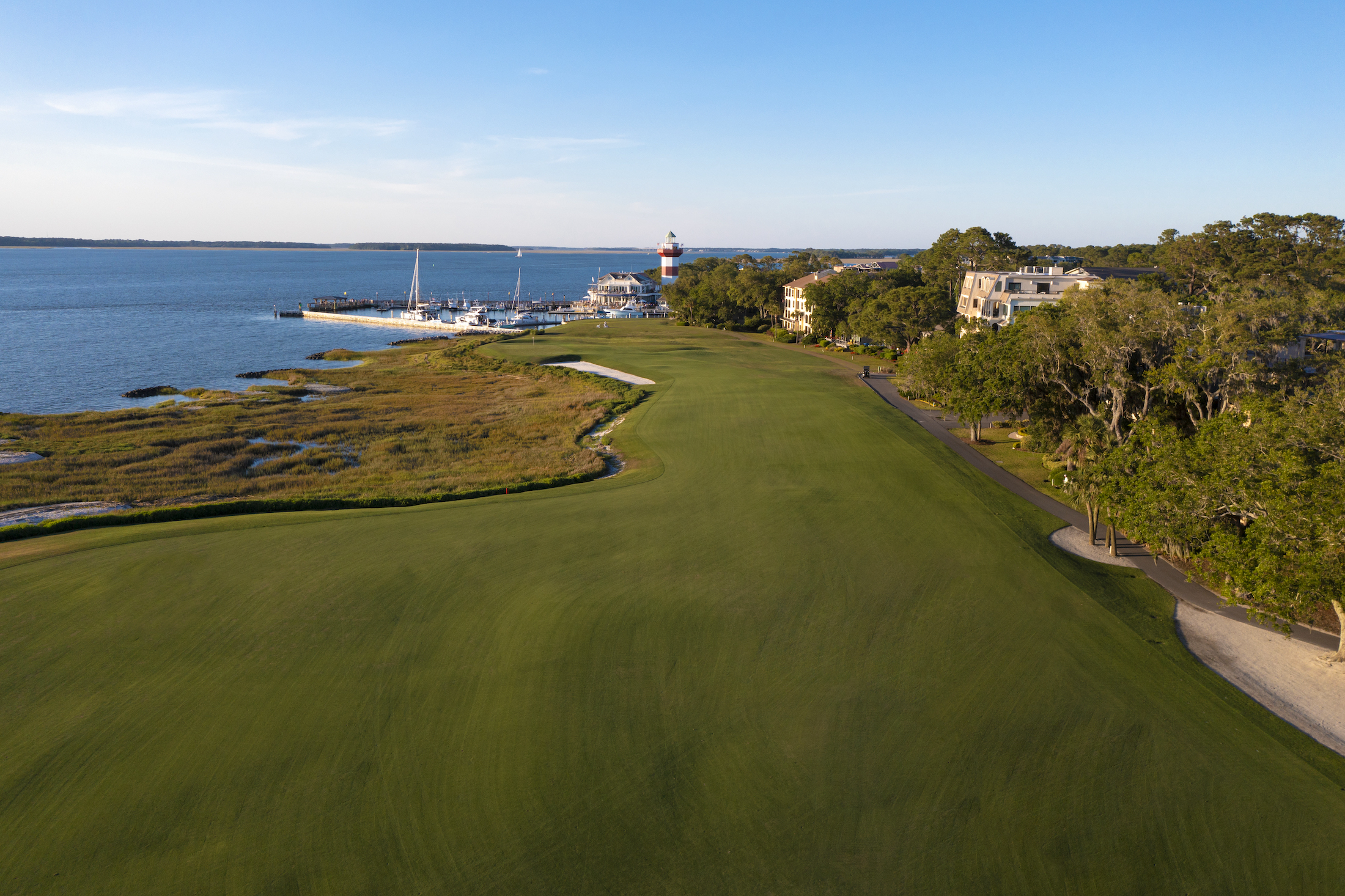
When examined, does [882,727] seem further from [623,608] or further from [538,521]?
[538,521]

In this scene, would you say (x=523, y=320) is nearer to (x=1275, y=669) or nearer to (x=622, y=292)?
(x=622, y=292)

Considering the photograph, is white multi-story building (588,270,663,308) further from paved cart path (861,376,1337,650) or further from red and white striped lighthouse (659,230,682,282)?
paved cart path (861,376,1337,650)

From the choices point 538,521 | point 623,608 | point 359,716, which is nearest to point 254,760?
point 359,716

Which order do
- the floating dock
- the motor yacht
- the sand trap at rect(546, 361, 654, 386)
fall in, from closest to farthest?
1. the sand trap at rect(546, 361, 654, 386)
2. the floating dock
3. the motor yacht

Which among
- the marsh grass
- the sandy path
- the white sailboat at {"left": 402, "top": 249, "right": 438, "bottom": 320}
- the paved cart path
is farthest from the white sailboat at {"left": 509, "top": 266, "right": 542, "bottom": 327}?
the sandy path

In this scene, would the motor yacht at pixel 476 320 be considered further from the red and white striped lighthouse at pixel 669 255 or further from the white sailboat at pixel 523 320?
the red and white striped lighthouse at pixel 669 255

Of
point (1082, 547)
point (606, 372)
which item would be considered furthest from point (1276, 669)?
point (606, 372)
